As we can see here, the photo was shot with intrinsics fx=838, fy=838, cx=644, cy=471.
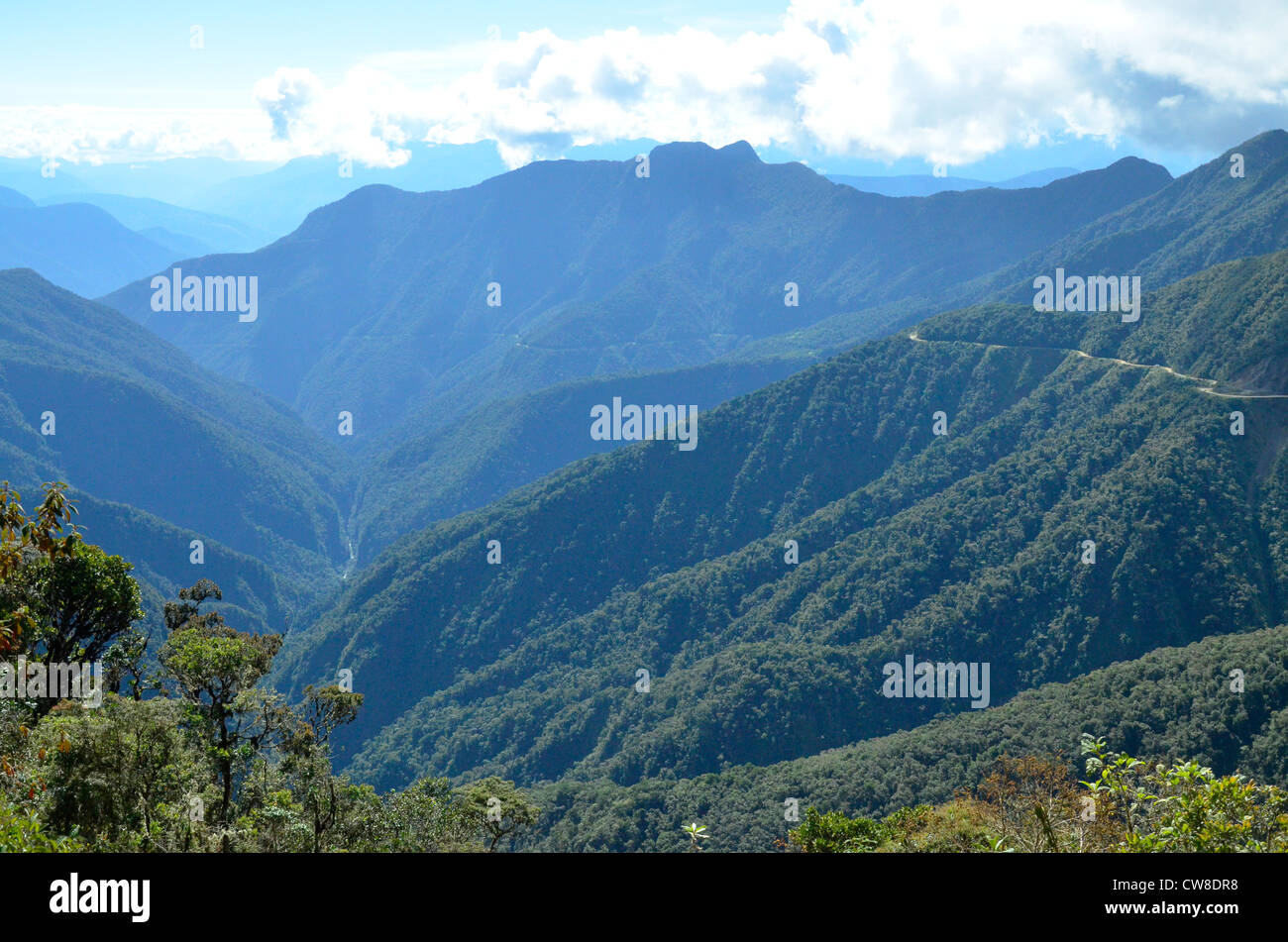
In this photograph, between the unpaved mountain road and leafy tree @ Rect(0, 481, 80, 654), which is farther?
the unpaved mountain road

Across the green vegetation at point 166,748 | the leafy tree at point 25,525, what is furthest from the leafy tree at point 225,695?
the leafy tree at point 25,525

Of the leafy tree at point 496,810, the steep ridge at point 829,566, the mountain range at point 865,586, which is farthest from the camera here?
the steep ridge at point 829,566

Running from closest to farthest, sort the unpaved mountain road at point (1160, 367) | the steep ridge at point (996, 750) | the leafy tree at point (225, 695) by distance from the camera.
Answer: the leafy tree at point (225, 695)
the steep ridge at point (996, 750)
the unpaved mountain road at point (1160, 367)

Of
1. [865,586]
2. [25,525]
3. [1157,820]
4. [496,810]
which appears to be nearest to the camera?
[1157,820]

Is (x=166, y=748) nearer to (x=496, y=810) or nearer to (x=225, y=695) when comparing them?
(x=225, y=695)

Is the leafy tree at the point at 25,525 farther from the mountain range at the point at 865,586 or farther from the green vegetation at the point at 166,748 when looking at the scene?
the mountain range at the point at 865,586

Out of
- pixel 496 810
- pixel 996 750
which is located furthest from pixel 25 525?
pixel 996 750

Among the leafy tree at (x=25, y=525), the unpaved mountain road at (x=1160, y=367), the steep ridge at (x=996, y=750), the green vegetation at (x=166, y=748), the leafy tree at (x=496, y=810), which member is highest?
the unpaved mountain road at (x=1160, y=367)

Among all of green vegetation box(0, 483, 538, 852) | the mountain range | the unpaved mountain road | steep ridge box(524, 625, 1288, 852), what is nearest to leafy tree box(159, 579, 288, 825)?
green vegetation box(0, 483, 538, 852)

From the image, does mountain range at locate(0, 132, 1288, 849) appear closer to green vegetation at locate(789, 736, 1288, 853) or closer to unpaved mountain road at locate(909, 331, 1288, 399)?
unpaved mountain road at locate(909, 331, 1288, 399)

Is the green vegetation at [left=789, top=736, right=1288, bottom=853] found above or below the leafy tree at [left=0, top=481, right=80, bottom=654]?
below
